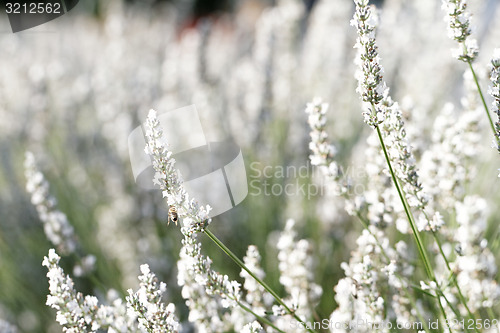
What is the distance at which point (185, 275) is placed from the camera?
1.15 m

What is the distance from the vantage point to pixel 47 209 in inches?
56.6

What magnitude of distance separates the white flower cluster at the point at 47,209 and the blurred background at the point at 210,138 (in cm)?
56

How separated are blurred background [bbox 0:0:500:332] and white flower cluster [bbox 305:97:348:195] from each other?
2.86ft

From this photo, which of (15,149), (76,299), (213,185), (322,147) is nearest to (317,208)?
(213,185)

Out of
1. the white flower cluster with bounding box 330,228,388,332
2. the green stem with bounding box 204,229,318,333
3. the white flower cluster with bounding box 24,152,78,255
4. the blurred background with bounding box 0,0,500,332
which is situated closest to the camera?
the green stem with bounding box 204,229,318,333

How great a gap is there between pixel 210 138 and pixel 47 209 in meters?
1.19

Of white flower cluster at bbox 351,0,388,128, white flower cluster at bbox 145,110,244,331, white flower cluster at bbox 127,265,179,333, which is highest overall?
white flower cluster at bbox 351,0,388,128

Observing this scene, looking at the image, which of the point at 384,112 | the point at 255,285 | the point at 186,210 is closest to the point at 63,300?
the point at 186,210

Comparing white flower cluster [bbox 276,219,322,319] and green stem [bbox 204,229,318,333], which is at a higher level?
green stem [bbox 204,229,318,333]

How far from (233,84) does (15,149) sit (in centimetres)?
161

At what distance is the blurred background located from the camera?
2.20 meters

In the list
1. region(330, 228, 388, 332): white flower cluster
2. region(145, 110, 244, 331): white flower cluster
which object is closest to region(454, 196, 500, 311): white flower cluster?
region(330, 228, 388, 332): white flower cluster
